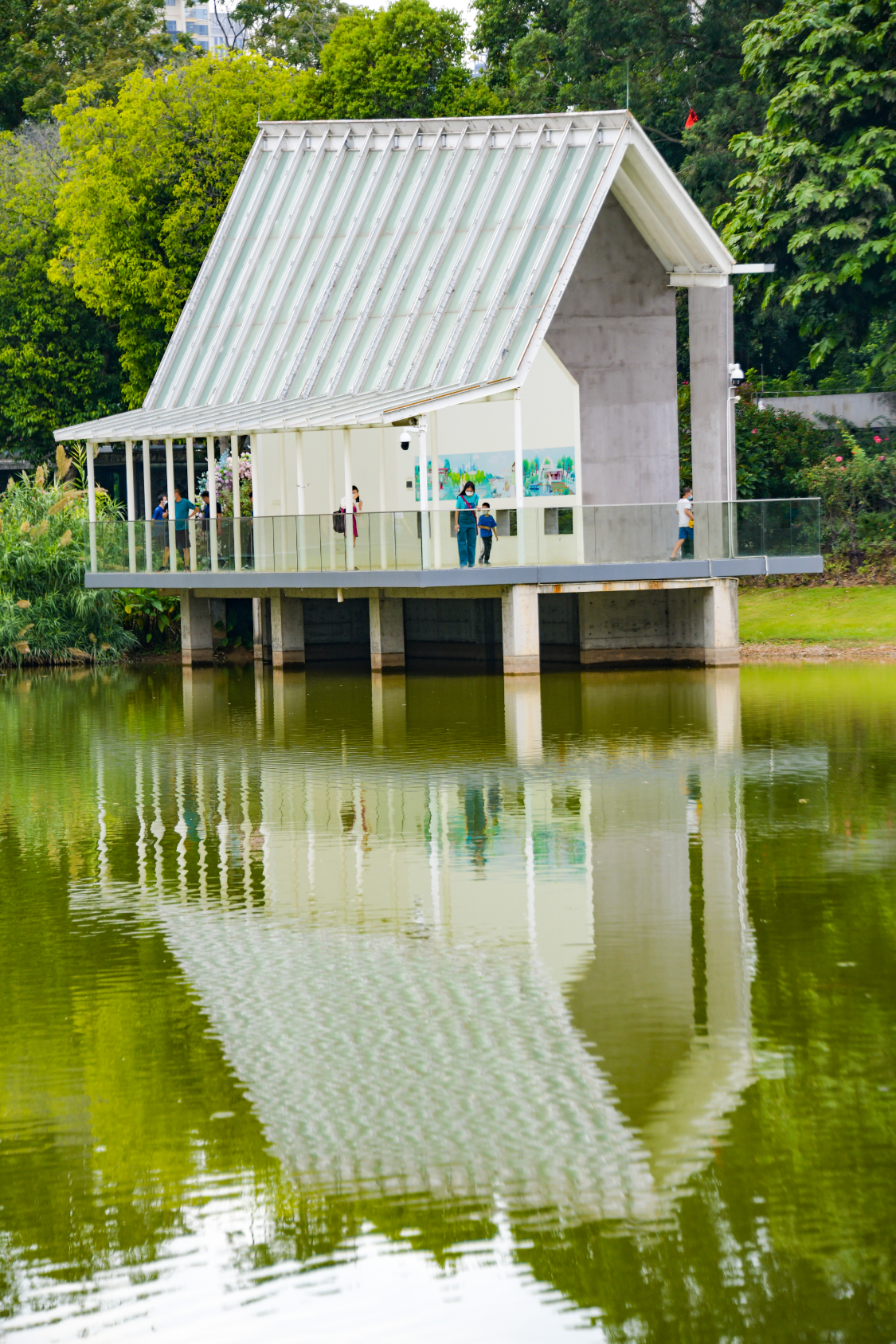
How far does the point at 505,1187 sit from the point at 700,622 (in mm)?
23112

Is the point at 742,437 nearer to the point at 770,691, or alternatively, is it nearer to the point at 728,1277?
the point at 770,691

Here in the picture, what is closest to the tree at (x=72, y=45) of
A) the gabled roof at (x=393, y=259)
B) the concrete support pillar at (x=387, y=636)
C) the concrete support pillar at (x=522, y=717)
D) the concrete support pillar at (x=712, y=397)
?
the gabled roof at (x=393, y=259)

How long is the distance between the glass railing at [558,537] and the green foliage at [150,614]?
803 cm

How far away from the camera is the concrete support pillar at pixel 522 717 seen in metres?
19.6

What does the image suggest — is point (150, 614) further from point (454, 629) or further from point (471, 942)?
point (471, 942)

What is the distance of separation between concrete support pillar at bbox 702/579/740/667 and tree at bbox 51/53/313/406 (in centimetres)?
2086

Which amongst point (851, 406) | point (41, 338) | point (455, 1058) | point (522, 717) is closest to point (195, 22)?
point (41, 338)

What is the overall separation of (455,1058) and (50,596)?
95.8 ft

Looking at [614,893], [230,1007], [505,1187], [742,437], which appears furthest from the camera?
[742,437]

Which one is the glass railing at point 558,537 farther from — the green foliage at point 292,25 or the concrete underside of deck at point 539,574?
the green foliage at point 292,25

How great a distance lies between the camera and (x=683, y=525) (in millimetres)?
28344

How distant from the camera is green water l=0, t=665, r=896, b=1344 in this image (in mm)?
6340

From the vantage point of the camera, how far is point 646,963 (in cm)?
1029

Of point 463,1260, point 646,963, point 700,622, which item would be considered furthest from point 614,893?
point 700,622
